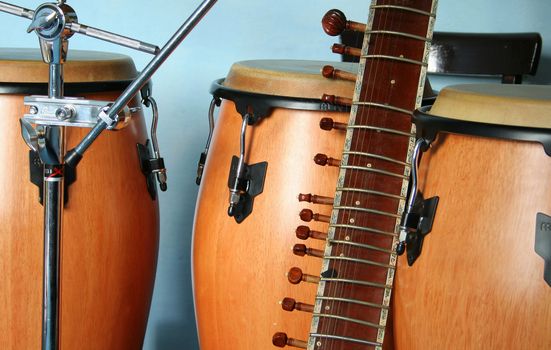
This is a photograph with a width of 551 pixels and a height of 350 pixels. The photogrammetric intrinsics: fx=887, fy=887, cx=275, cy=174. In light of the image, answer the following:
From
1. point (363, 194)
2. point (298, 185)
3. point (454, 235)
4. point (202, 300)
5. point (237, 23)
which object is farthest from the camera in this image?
point (237, 23)

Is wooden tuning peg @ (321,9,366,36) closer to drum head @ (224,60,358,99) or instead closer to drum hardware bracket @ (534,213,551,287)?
drum head @ (224,60,358,99)

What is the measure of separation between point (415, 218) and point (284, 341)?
0.28 metres

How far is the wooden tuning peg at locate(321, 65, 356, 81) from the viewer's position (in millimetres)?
1230

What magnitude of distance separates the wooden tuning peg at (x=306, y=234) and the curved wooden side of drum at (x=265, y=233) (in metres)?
0.07

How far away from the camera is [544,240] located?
3.06 feet

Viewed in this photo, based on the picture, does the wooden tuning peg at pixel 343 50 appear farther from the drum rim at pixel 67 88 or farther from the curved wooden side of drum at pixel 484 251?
the drum rim at pixel 67 88

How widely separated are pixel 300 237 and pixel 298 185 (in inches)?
4.1

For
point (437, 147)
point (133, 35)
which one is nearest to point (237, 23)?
point (133, 35)

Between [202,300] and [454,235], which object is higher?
[454,235]

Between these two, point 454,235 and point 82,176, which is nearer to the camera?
point 454,235

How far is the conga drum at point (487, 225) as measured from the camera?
939 mm

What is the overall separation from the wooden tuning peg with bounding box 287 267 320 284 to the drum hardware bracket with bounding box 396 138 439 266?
0.15 m

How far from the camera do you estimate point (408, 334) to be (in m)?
1.07

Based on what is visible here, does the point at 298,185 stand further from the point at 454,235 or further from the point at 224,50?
the point at 224,50
